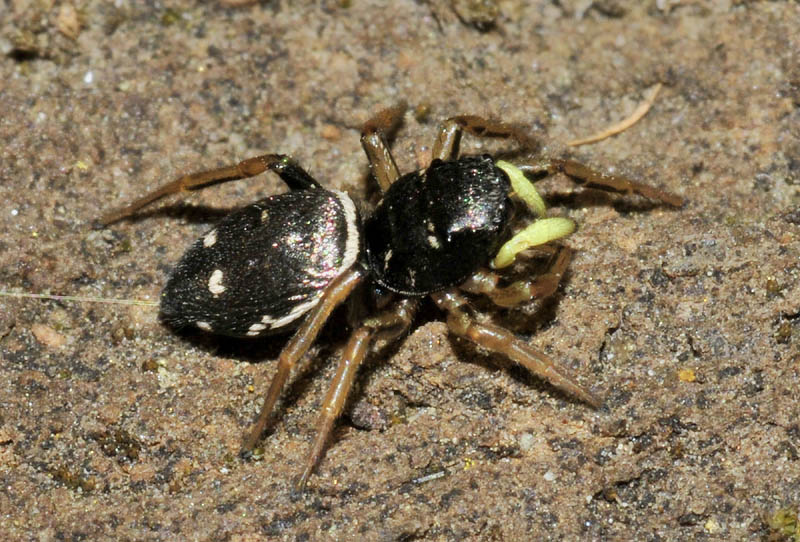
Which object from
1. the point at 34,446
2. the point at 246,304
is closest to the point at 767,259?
the point at 246,304

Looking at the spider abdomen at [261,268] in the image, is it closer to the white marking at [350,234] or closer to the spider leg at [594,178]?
the white marking at [350,234]

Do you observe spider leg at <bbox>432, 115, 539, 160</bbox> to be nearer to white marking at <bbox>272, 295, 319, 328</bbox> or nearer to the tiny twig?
the tiny twig

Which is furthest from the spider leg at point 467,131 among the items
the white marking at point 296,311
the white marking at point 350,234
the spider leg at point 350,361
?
the white marking at point 296,311

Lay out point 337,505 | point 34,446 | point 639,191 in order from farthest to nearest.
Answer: point 639,191
point 34,446
point 337,505

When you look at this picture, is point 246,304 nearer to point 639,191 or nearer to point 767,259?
point 639,191

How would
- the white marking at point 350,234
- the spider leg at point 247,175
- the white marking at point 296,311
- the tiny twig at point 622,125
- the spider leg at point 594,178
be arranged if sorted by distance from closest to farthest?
the white marking at point 296,311 < the white marking at point 350,234 < the spider leg at point 594,178 < the spider leg at point 247,175 < the tiny twig at point 622,125

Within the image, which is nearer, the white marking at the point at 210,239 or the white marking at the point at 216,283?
the white marking at the point at 216,283
